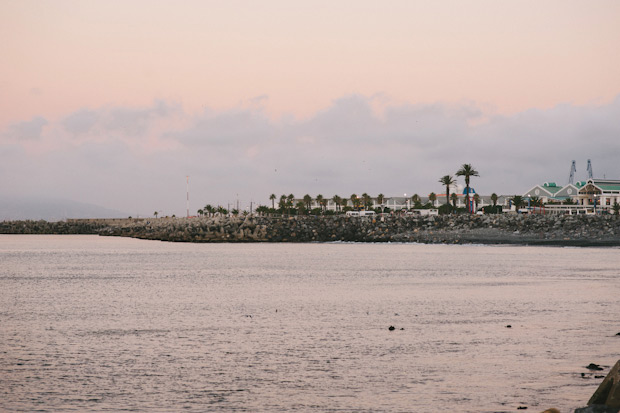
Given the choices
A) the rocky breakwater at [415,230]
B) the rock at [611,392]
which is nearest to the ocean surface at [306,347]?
the rock at [611,392]

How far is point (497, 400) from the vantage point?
16.5m

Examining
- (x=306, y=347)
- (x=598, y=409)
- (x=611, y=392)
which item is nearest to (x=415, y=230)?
(x=306, y=347)

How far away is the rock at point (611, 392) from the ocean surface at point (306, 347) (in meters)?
1.11

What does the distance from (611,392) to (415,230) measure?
150m

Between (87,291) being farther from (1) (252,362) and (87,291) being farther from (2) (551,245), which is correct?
(2) (551,245)

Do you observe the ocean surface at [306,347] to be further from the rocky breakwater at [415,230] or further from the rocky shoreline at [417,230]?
the rocky shoreline at [417,230]

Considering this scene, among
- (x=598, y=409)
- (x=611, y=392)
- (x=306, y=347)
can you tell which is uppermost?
(x=611, y=392)

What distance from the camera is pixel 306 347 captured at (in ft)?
78.3

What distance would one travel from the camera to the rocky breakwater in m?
139

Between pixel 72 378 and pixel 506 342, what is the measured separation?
1359cm

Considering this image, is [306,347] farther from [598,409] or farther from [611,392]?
[611,392]

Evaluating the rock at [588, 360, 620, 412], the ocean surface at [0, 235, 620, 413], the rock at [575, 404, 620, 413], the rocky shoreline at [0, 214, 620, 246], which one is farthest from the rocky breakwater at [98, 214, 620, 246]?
the rock at [575, 404, 620, 413]

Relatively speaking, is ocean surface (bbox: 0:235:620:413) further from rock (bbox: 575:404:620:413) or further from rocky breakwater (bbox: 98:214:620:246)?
rocky breakwater (bbox: 98:214:620:246)

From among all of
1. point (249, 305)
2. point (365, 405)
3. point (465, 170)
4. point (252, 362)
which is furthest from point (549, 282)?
point (465, 170)
